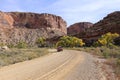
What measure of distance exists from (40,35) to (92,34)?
4495 centimetres

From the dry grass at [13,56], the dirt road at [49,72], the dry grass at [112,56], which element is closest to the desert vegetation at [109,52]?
the dry grass at [112,56]

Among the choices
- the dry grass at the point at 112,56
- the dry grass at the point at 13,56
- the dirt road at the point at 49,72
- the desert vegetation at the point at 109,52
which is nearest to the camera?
the dirt road at the point at 49,72

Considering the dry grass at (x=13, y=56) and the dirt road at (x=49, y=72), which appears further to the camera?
the dry grass at (x=13, y=56)

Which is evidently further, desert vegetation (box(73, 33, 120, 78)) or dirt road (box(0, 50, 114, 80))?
desert vegetation (box(73, 33, 120, 78))

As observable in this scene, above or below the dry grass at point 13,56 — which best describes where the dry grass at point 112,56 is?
below

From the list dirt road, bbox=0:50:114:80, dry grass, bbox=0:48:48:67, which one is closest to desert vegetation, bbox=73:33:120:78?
dirt road, bbox=0:50:114:80

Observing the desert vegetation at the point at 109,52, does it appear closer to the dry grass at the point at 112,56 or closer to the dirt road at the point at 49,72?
the dry grass at the point at 112,56

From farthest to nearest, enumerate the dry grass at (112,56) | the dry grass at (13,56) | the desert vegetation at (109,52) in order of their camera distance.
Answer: the dry grass at (13,56), the desert vegetation at (109,52), the dry grass at (112,56)

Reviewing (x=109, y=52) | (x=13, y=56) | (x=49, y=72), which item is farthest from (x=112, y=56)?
(x=49, y=72)

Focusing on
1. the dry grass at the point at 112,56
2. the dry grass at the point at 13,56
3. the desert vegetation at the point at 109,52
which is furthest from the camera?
the dry grass at the point at 13,56

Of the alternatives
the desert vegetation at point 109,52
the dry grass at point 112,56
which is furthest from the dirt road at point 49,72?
the desert vegetation at point 109,52

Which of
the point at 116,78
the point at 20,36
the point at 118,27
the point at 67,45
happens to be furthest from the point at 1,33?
the point at 116,78

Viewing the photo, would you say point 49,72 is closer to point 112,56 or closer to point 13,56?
point 13,56

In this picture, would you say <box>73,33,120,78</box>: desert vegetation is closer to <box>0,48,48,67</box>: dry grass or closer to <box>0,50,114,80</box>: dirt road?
<box>0,50,114,80</box>: dirt road
